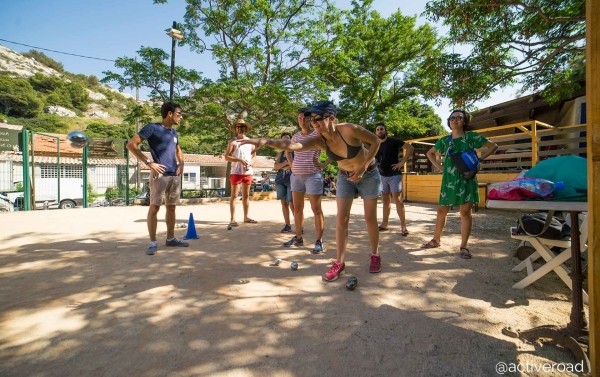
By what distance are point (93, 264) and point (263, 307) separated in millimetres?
2457

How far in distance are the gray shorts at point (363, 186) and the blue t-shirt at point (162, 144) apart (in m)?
2.46

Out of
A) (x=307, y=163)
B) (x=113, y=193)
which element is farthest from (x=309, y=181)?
(x=113, y=193)

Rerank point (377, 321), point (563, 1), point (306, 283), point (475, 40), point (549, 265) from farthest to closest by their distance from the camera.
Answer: point (475, 40) → point (563, 1) → point (306, 283) → point (549, 265) → point (377, 321)

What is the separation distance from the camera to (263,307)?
2500mm

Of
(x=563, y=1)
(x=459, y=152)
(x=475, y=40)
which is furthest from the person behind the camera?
(x=475, y=40)

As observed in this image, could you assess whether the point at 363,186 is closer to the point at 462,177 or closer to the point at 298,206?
the point at 298,206

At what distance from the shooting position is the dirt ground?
1771 millimetres

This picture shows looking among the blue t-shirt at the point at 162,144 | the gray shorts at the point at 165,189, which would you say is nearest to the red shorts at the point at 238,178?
the gray shorts at the point at 165,189

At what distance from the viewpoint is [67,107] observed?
241ft

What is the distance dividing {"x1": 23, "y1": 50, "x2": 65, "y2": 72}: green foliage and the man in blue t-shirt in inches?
5266

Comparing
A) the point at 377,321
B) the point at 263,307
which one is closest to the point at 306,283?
the point at 263,307

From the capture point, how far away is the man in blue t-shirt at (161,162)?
404 cm

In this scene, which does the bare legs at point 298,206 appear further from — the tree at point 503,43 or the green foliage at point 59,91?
the green foliage at point 59,91

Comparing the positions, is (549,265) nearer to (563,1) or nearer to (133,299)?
(133,299)
